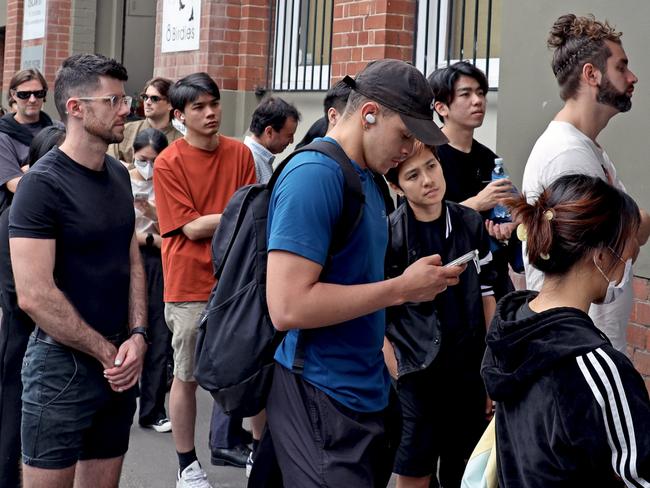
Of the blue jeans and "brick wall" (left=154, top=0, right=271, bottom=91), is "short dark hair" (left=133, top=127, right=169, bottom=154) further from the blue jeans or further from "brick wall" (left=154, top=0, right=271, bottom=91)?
"brick wall" (left=154, top=0, right=271, bottom=91)

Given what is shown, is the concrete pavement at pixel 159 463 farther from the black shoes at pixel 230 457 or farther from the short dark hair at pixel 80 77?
the short dark hair at pixel 80 77

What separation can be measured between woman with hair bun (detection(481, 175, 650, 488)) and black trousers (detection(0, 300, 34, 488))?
2408 mm

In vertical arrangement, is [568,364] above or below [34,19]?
below

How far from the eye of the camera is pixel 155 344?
7.22 m

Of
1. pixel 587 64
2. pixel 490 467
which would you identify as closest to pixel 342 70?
pixel 587 64

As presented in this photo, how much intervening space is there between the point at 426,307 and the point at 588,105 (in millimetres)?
1095

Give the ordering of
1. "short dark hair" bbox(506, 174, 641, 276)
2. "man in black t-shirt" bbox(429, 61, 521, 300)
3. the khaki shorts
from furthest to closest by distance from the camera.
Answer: the khaki shorts, "man in black t-shirt" bbox(429, 61, 521, 300), "short dark hair" bbox(506, 174, 641, 276)

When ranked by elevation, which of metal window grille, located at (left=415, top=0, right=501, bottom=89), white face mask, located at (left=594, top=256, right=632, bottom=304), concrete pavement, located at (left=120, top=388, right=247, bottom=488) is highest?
metal window grille, located at (left=415, top=0, right=501, bottom=89)

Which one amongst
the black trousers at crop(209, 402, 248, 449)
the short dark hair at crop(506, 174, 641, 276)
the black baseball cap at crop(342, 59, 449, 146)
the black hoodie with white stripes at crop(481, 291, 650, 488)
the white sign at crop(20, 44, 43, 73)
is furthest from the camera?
the white sign at crop(20, 44, 43, 73)

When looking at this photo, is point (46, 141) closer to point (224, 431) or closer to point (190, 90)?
point (190, 90)

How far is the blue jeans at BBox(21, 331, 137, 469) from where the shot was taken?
3.91 metres

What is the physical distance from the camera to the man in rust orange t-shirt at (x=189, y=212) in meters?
5.85

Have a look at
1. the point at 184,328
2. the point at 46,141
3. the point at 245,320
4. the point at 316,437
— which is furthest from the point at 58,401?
the point at 184,328

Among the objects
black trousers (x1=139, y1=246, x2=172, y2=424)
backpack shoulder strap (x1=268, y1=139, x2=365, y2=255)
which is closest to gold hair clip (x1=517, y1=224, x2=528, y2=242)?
backpack shoulder strap (x1=268, y1=139, x2=365, y2=255)
